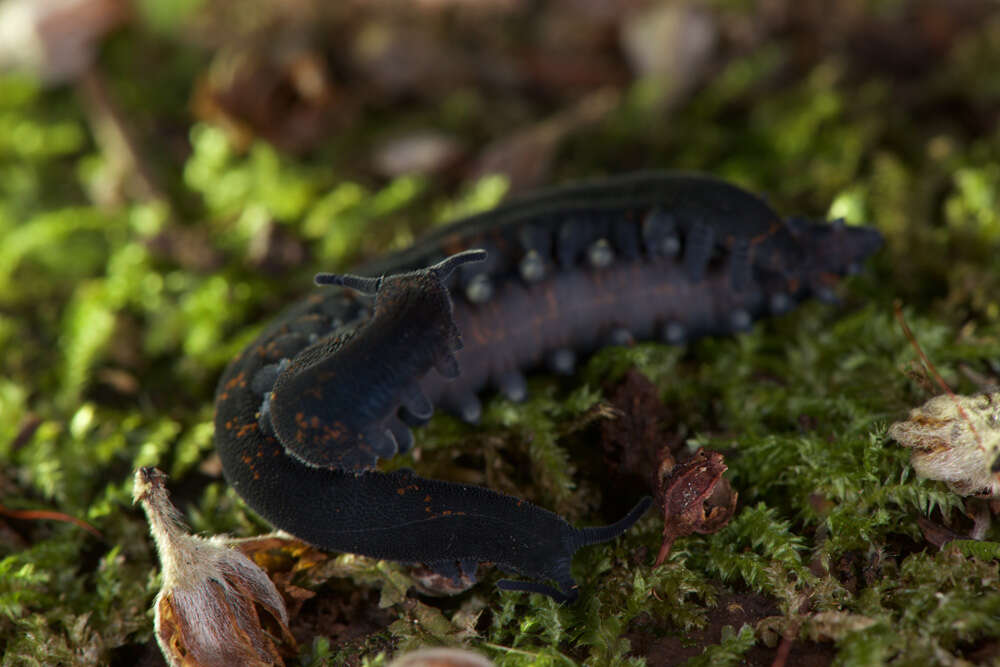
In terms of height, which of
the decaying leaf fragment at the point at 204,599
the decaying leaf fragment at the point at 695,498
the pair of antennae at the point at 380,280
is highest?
the pair of antennae at the point at 380,280

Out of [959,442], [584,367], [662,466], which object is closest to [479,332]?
[584,367]

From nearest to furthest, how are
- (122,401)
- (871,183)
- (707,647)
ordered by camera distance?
(707,647) < (122,401) < (871,183)

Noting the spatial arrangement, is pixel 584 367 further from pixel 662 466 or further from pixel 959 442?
pixel 959 442

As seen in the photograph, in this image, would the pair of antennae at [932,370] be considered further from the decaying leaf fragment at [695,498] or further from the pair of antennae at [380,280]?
the pair of antennae at [380,280]

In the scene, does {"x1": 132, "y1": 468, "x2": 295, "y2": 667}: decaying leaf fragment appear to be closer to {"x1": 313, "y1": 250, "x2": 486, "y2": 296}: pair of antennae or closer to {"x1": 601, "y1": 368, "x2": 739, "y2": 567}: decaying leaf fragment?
{"x1": 313, "y1": 250, "x2": 486, "y2": 296}: pair of antennae

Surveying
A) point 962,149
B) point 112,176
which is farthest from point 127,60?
point 962,149

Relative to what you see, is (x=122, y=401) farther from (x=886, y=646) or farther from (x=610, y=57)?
(x=610, y=57)

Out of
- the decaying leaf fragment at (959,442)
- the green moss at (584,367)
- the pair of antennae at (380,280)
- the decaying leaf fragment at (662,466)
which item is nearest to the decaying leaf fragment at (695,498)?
the decaying leaf fragment at (662,466)
